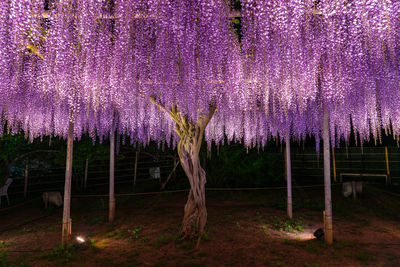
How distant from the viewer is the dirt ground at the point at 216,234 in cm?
403

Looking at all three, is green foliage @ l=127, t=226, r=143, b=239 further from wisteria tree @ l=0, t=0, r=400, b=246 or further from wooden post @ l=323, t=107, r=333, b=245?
wooden post @ l=323, t=107, r=333, b=245

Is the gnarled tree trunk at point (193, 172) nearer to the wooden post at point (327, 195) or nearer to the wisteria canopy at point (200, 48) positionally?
the wisteria canopy at point (200, 48)

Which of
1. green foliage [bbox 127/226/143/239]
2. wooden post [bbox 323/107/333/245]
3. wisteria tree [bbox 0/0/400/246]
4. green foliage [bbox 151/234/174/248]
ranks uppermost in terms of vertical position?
wisteria tree [bbox 0/0/400/246]

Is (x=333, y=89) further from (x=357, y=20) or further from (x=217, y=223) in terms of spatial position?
(x=217, y=223)

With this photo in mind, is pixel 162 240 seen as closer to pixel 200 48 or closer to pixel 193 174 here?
pixel 193 174

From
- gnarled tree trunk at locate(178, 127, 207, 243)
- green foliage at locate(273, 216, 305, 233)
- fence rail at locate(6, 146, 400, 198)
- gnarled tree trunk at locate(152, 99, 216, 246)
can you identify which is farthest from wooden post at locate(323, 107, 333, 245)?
fence rail at locate(6, 146, 400, 198)

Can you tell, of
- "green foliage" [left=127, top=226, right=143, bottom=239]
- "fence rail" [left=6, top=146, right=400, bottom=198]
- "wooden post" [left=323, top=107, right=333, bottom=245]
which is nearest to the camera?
"wooden post" [left=323, top=107, right=333, bottom=245]

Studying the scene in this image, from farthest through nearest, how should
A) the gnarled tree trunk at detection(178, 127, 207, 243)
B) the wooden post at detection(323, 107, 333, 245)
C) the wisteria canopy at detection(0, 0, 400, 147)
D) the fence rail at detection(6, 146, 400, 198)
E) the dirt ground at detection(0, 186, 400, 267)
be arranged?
the fence rail at detection(6, 146, 400, 198) < the gnarled tree trunk at detection(178, 127, 207, 243) < the wooden post at detection(323, 107, 333, 245) < the dirt ground at detection(0, 186, 400, 267) < the wisteria canopy at detection(0, 0, 400, 147)

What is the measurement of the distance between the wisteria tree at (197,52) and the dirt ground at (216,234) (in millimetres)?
978

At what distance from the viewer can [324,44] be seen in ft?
11.9

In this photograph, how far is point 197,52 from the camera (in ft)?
11.9

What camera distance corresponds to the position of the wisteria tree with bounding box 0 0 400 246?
2.95 metres

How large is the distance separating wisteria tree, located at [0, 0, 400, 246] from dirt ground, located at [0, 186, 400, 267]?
98 centimetres

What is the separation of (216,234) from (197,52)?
411cm
